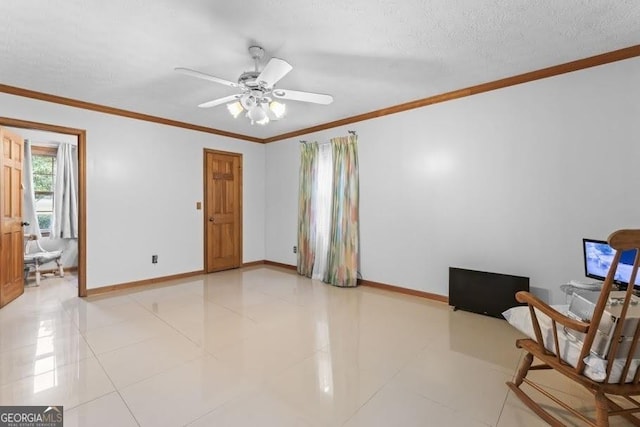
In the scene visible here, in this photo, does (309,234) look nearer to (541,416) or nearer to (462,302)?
(462,302)

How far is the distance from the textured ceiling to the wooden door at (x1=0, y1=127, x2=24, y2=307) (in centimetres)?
94

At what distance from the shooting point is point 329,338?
8.80 ft

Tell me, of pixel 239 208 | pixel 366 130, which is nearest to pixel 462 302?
pixel 366 130

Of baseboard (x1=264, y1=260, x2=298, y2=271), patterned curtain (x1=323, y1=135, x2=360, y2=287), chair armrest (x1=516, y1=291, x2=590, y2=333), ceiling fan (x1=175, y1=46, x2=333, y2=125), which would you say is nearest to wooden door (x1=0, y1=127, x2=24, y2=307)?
ceiling fan (x1=175, y1=46, x2=333, y2=125)

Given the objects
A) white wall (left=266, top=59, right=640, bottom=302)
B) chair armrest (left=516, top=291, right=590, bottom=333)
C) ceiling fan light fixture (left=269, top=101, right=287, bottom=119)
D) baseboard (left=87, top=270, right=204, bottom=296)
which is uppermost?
ceiling fan light fixture (left=269, top=101, right=287, bottom=119)

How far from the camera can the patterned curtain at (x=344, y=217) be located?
4.41 metres

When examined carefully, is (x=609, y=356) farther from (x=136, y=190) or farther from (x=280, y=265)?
(x=136, y=190)

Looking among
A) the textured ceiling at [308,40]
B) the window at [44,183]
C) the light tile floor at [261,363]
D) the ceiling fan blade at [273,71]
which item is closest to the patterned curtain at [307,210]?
the light tile floor at [261,363]

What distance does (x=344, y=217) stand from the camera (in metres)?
4.51

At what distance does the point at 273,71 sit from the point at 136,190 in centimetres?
320

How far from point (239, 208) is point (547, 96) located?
474cm

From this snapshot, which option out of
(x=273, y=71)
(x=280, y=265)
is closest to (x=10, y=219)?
(x=280, y=265)

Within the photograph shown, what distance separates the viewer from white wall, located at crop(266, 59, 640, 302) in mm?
2648

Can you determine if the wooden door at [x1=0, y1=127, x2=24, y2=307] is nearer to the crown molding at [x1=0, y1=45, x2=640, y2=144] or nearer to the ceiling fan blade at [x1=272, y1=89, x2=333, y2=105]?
the crown molding at [x1=0, y1=45, x2=640, y2=144]
